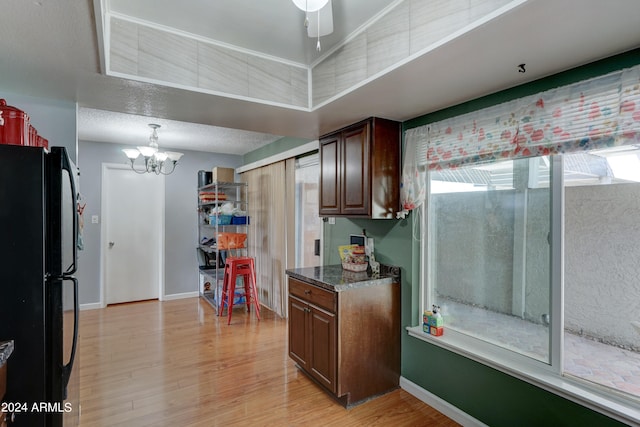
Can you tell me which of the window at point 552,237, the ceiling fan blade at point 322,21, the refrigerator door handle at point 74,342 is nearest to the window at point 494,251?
the window at point 552,237

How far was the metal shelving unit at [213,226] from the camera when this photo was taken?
4.83 metres

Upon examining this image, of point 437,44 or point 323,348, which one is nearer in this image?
point 437,44

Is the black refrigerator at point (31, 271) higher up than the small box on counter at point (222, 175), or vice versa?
the small box on counter at point (222, 175)

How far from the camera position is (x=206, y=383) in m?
2.68

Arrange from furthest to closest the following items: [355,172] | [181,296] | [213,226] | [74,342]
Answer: [181,296], [213,226], [355,172], [74,342]

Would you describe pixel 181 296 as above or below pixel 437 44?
below

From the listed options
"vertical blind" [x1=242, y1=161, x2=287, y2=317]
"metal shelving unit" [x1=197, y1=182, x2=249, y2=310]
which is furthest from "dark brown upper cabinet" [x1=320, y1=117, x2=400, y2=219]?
"metal shelving unit" [x1=197, y1=182, x2=249, y2=310]

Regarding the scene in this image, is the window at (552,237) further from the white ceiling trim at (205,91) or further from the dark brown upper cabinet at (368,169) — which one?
the white ceiling trim at (205,91)

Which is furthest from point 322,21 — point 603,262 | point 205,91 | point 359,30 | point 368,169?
point 603,262

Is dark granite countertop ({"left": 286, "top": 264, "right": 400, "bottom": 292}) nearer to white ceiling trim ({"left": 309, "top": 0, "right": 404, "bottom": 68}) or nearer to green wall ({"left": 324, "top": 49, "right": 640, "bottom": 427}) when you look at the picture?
green wall ({"left": 324, "top": 49, "right": 640, "bottom": 427})

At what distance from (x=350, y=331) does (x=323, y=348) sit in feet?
0.90

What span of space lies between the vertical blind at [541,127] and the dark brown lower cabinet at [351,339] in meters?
0.84

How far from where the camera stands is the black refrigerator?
4.03ft

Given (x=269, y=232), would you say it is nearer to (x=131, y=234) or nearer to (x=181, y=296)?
(x=181, y=296)
